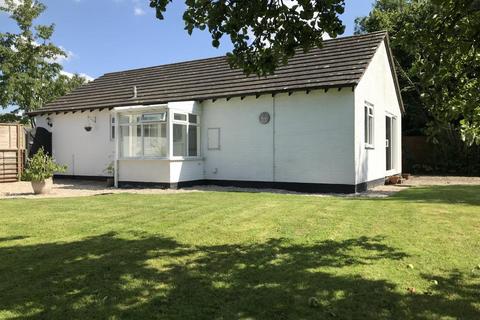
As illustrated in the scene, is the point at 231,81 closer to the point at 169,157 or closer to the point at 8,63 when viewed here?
the point at 169,157

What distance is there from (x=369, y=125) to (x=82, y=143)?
44.2ft

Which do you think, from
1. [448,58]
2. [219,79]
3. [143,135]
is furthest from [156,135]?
[448,58]

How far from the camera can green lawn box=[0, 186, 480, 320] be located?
13.1ft

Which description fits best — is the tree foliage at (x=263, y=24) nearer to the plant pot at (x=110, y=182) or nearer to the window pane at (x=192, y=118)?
the window pane at (x=192, y=118)

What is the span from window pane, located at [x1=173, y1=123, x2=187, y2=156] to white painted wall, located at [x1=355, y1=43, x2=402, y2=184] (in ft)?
21.4

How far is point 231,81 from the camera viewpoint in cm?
1802

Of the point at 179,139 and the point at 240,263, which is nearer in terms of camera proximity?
the point at 240,263

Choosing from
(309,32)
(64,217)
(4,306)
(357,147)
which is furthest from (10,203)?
(357,147)

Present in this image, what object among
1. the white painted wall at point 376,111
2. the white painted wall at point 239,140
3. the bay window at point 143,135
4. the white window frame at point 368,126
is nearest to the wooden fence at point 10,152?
the bay window at point 143,135

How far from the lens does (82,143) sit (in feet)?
69.4

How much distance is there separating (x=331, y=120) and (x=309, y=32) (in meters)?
10.1

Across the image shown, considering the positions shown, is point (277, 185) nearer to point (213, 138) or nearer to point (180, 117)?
point (213, 138)

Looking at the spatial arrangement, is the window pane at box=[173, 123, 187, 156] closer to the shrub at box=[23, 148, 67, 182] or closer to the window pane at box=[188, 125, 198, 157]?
the window pane at box=[188, 125, 198, 157]

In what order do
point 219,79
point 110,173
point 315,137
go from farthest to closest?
1. point 110,173
2. point 219,79
3. point 315,137
